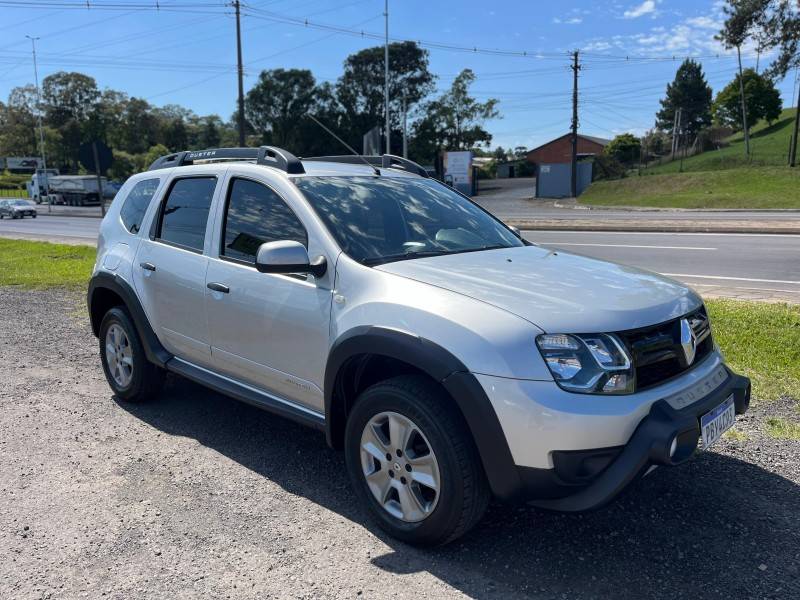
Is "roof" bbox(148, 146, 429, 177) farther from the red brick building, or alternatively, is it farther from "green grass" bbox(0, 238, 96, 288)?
the red brick building

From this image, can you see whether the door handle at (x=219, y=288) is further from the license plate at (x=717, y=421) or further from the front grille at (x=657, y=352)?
the license plate at (x=717, y=421)

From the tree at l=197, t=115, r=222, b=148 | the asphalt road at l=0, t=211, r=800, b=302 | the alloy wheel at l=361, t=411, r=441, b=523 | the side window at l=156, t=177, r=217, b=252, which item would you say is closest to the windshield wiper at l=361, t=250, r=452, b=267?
the alloy wheel at l=361, t=411, r=441, b=523

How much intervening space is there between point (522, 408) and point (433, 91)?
75.3 metres

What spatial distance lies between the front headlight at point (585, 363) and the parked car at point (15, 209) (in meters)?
46.2

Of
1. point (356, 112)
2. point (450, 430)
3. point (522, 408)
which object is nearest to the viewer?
point (522, 408)

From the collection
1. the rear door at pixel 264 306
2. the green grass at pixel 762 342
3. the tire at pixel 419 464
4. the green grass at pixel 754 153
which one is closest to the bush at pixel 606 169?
the green grass at pixel 754 153

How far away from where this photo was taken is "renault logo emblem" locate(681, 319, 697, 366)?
10.00 ft

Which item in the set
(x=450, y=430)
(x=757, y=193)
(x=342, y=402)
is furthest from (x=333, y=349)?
(x=757, y=193)

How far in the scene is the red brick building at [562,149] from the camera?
90.1 m

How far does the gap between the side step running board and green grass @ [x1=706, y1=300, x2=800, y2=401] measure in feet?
10.6

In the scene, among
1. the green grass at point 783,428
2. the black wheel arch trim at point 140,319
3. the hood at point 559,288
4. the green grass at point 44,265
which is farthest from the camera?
the green grass at point 44,265

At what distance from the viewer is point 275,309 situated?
3.61 meters

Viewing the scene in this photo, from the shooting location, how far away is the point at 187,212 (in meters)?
4.53

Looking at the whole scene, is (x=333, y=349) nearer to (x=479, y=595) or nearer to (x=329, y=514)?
(x=329, y=514)
